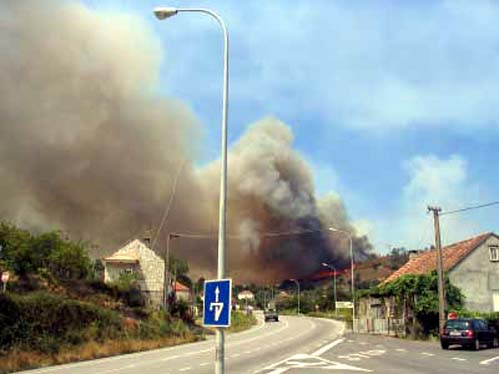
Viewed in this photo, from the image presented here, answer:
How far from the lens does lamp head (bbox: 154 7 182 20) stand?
9.19 m

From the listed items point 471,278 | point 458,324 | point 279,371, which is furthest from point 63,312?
point 471,278

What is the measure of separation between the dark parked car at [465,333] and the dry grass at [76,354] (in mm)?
14620

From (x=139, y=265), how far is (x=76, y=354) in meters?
37.8

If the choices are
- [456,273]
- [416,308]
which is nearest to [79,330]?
[416,308]

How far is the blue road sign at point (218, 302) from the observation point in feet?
24.0

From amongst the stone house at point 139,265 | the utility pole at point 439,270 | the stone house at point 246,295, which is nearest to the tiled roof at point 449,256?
the utility pole at point 439,270

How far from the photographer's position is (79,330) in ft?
92.4

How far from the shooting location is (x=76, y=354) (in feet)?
79.6

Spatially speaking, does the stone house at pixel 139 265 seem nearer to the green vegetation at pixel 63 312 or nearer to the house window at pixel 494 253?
the green vegetation at pixel 63 312

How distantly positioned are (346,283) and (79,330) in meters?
114

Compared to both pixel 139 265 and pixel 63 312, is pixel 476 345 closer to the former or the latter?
pixel 63 312

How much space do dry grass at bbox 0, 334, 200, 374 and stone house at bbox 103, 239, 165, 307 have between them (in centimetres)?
2834

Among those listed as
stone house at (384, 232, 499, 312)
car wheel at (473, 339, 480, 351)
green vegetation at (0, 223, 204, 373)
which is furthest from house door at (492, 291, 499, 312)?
green vegetation at (0, 223, 204, 373)

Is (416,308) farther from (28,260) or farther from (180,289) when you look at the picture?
(180,289)
